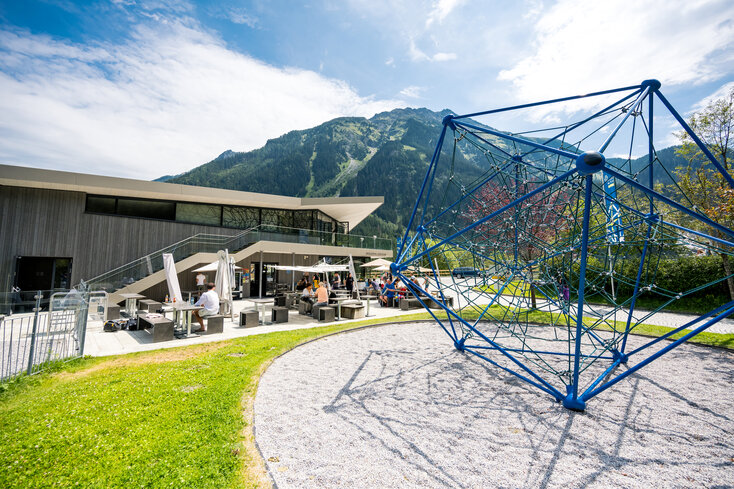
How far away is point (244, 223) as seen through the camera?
24266mm

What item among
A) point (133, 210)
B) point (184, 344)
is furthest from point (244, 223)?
point (184, 344)

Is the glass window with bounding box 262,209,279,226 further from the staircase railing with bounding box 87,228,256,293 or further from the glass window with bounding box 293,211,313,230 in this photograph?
the staircase railing with bounding box 87,228,256,293

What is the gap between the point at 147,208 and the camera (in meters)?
20.6

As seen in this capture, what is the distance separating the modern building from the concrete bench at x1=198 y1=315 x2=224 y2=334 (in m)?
8.15

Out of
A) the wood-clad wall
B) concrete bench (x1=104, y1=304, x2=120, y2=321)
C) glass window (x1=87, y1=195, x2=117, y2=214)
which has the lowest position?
concrete bench (x1=104, y1=304, x2=120, y2=321)

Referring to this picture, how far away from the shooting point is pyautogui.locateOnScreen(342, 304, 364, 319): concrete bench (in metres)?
13.3

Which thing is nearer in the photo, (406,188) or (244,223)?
(244,223)

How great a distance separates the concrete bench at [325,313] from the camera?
1244 cm

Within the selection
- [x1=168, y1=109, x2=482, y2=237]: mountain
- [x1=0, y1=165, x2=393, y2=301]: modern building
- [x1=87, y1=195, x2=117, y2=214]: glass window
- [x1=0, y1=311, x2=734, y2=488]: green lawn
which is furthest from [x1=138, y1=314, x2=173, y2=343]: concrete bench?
[x1=168, y1=109, x2=482, y2=237]: mountain

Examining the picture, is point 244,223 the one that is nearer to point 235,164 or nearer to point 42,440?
point 42,440

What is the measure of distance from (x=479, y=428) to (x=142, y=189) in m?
21.4

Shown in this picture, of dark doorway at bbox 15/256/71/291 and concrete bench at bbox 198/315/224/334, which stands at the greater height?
dark doorway at bbox 15/256/71/291

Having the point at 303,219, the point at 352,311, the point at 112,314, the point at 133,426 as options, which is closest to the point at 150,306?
the point at 112,314

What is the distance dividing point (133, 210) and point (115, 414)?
65.2 ft
